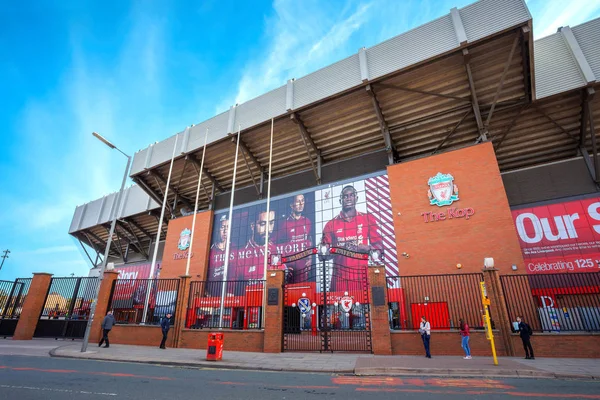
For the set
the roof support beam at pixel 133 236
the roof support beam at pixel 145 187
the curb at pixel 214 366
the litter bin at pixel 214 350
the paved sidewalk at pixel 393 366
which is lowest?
the curb at pixel 214 366

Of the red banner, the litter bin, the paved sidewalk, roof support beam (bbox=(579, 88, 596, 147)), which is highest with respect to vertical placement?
roof support beam (bbox=(579, 88, 596, 147))

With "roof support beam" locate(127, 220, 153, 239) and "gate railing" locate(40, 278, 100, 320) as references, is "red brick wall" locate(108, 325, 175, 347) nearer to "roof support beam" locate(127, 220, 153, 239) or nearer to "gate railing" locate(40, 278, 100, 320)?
"gate railing" locate(40, 278, 100, 320)

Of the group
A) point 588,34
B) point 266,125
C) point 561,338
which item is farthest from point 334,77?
point 561,338

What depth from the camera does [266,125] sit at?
26.7 meters

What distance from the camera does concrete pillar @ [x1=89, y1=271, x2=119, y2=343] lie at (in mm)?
15609

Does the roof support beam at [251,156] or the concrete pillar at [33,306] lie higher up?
the roof support beam at [251,156]

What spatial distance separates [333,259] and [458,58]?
17389 millimetres

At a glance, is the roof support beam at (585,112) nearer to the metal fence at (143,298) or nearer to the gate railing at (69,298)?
the metal fence at (143,298)

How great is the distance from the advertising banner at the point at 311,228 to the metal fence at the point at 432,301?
3097mm

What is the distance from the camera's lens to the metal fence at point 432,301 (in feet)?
52.1

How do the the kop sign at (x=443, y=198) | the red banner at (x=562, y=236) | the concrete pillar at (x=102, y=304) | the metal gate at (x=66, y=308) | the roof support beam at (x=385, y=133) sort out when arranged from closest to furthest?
the concrete pillar at (x=102, y=304) < the metal gate at (x=66, y=308) < the red banner at (x=562, y=236) < the the kop sign at (x=443, y=198) < the roof support beam at (x=385, y=133)

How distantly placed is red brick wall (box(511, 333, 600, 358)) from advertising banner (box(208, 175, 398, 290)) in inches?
418

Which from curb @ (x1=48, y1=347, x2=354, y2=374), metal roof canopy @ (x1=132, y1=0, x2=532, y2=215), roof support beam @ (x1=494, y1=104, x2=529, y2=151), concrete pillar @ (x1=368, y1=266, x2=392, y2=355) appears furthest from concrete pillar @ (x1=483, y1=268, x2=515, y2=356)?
roof support beam @ (x1=494, y1=104, x2=529, y2=151)

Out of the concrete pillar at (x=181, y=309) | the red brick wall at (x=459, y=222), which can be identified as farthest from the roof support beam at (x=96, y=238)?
the red brick wall at (x=459, y=222)
